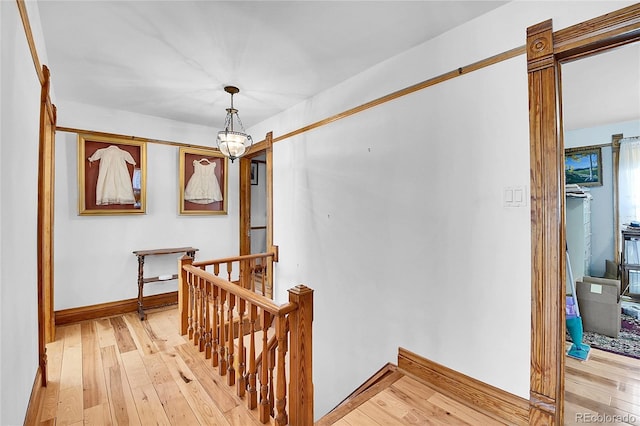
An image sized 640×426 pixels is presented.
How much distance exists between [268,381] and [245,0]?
7.44 ft

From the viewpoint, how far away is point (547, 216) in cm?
155

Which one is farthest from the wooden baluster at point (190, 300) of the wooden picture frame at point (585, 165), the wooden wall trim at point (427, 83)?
the wooden picture frame at point (585, 165)

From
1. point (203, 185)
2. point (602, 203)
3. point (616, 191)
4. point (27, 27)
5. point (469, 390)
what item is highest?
point (27, 27)

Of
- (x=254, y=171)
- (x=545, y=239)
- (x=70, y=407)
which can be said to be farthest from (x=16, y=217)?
(x=254, y=171)

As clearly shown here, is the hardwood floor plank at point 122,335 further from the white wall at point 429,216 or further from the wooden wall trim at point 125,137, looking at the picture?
the wooden wall trim at point 125,137

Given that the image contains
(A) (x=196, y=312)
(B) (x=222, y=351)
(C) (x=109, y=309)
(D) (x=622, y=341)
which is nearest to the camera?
(B) (x=222, y=351)

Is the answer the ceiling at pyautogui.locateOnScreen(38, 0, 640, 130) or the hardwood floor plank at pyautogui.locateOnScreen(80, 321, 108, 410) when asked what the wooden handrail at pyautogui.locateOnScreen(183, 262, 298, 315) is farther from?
the ceiling at pyautogui.locateOnScreen(38, 0, 640, 130)

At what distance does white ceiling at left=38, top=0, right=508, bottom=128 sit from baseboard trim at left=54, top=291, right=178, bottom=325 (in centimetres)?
238

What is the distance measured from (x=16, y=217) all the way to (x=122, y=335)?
2024 mm

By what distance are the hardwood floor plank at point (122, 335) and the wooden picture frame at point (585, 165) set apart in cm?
595

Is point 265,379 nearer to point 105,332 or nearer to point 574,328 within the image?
point 105,332

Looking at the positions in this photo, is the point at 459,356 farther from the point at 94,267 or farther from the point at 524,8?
the point at 94,267

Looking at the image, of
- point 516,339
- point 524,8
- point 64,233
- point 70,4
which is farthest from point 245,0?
point 64,233

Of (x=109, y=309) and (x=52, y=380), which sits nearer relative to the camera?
(x=52, y=380)
